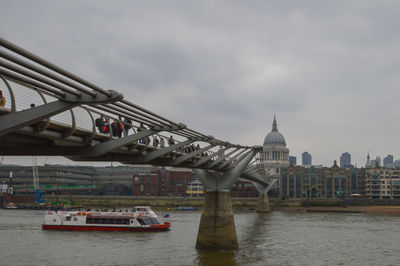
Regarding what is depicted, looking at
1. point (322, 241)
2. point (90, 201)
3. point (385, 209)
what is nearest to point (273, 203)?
point (385, 209)

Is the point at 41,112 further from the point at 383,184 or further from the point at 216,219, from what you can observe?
the point at 383,184

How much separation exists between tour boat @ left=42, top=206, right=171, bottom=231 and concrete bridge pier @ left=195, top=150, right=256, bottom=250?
1711 centimetres

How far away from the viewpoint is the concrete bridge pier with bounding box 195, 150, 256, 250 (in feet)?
123

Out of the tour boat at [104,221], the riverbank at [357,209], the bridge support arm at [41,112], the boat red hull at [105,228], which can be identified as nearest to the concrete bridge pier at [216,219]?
the boat red hull at [105,228]

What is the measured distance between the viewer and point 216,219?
3841 centimetres

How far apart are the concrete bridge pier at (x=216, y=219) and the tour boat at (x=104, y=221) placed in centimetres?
1711

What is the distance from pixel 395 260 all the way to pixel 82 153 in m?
25.4

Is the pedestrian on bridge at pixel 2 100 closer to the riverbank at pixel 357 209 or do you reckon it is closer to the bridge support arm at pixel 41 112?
the bridge support arm at pixel 41 112

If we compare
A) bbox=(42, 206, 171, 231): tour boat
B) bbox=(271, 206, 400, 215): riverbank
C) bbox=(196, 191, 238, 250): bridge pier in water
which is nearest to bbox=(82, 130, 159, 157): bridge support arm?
bbox=(196, 191, 238, 250): bridge pier in water

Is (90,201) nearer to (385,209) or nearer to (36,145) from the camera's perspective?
(385,209)

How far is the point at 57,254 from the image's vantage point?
36.4 metres

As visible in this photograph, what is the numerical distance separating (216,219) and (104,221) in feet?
74.9

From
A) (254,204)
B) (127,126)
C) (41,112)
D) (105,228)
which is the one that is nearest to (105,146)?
(127,126)

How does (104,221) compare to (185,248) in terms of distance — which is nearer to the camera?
(185,248)
